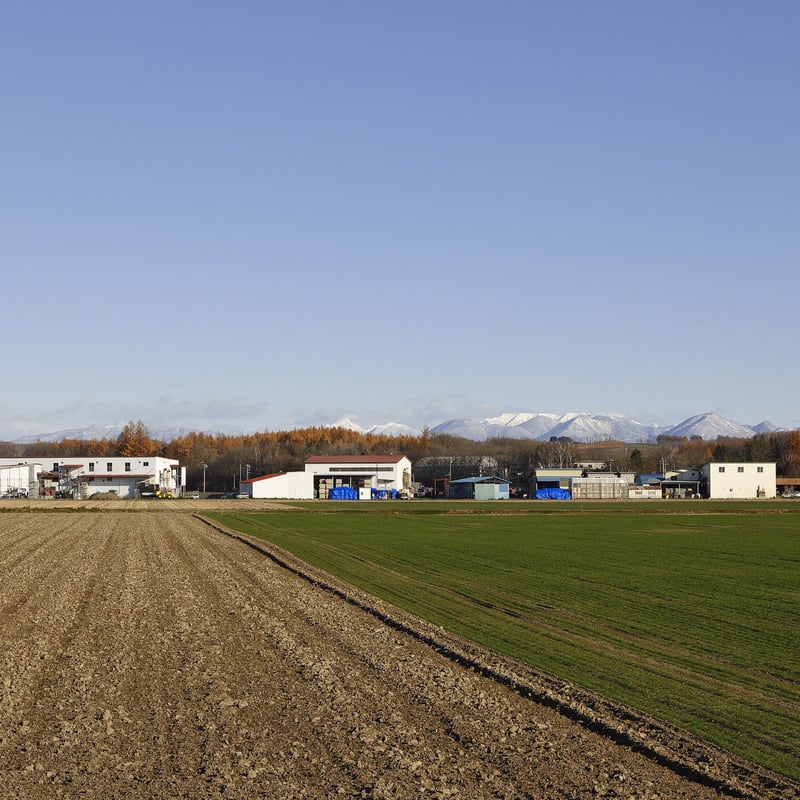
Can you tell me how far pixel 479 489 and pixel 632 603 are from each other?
379 feet

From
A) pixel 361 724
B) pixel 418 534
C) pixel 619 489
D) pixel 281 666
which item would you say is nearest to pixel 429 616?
pixel 281 666

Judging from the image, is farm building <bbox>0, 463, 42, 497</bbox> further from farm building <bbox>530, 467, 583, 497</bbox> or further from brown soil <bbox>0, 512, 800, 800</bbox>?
brown soil <bbox>0, 512, 800, 800</bbox>

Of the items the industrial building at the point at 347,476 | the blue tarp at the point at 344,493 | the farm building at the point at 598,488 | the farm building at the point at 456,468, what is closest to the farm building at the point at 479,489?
the industrial building at the point at 347,476

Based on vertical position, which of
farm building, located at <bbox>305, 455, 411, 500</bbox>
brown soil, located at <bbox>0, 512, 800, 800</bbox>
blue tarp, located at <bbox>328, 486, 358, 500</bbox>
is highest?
farm building, located at <bbox>305, 455, 411, 500</bbox>

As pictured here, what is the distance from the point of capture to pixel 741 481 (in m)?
134

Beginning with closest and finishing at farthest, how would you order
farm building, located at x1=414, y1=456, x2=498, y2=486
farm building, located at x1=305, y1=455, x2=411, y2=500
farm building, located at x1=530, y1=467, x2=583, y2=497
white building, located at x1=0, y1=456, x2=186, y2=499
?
farm building, located at x1=305, y1=455, x2=411, y2=500 < white building, located at x1=0, y1=456, x2=186, y2=499 < farm building, located at x1=530, y1=467, x2=583, y2=497 < farm building, located at x1=414, y1=456, x2=498, y2=486

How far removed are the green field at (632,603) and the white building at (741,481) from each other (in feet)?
267

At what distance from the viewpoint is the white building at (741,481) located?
133 metres

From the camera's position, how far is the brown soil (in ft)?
33.7

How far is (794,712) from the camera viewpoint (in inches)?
525

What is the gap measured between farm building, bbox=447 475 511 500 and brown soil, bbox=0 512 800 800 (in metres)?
117

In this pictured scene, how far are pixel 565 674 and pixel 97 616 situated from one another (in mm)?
11381

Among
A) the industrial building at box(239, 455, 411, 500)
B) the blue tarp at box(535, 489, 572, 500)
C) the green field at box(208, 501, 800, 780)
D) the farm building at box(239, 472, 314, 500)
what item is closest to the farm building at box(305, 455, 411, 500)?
the industrial building at box(239, 455, 411, 500)

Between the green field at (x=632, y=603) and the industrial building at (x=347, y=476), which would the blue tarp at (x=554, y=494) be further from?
the green field at (x=632, y=603)
